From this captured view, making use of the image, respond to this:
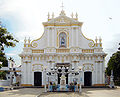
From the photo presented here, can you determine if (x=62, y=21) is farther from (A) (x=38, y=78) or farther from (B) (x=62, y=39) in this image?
(A) (x=38, y=78)

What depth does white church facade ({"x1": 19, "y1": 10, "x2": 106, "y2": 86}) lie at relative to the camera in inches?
1588

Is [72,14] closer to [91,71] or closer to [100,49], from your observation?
[100,49]

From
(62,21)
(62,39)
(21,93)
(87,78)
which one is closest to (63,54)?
(62,39)

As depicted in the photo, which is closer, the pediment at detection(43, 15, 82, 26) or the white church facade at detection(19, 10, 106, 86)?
the white church facade at detection(19, 10, 106, 86)

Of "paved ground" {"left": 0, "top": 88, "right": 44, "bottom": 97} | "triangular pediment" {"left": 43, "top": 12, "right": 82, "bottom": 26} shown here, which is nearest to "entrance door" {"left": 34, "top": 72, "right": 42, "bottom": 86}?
"triangular pediment" {"left": 43, "top": 12, "right": 82, "bottom": 26}

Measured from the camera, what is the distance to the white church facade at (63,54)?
40.3m

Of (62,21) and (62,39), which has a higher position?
(62,21)

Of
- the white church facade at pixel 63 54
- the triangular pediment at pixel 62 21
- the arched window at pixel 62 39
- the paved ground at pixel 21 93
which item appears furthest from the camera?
the arched window at pixel 62 39

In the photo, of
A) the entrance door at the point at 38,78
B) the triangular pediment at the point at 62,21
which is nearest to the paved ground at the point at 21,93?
the entrance door at the point at 38,78

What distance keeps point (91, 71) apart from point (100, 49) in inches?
171

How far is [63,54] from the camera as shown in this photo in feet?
133

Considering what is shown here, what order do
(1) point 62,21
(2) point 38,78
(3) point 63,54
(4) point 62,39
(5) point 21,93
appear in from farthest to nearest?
(2) point 38,78 → (4) point 62,39 → (1) point 62,21 → (3) point 63,54 → (5) point 21,93

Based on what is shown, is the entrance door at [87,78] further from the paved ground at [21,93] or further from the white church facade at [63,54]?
the paved ground at [21,93]

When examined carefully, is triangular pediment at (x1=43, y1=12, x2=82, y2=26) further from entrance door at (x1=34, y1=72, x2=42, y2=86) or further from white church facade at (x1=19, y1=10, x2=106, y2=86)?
entrance door at (x1=34, y1=72, x2=42, y2=86)
